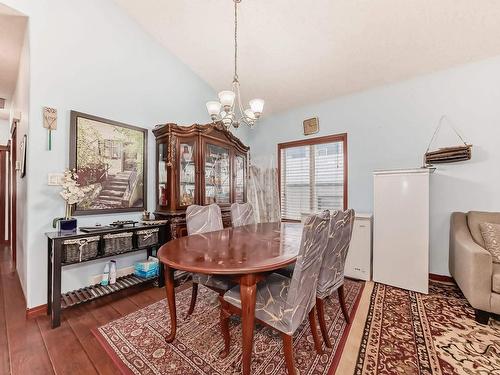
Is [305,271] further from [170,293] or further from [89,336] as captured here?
[89,336]

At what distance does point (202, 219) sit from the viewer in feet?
7.80

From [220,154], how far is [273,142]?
1.31 m

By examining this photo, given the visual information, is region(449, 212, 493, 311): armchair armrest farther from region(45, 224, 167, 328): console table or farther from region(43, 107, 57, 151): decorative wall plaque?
region(43, 107, 57, 151): decorative wall plaque

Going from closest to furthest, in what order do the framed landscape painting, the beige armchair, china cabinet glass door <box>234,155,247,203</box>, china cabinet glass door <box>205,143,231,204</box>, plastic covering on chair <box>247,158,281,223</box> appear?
the beige armchair → the framed landscape painting → china cabinet glass door <box>205,143,231,204</box> → china cabinet glass door <box>234,155,247,203</box> → plastic covering on chair <box>247,158,281,223</box>

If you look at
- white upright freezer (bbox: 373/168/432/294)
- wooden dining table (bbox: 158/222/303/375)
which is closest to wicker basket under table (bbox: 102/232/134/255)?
wooden dining table (bbox: 158/222/303/375)

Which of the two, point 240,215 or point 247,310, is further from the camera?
point 240,215

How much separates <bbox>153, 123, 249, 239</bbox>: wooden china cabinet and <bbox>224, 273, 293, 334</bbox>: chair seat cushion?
1.58m

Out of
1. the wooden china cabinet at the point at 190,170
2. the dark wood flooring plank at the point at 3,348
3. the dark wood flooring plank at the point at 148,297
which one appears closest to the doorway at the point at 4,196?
the dark wood flooring plank at the point at 3,348

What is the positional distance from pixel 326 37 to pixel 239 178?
2.30 metres

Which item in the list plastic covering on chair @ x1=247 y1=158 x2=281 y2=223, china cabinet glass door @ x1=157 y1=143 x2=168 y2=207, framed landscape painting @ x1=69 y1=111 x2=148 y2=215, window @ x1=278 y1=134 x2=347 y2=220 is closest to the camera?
framed landscape painting @ x1=69 y1=111 x2=148 y2=215

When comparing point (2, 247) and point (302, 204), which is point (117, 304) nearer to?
point (302, 204)

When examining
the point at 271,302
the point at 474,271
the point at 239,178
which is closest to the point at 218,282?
the point at 271,302

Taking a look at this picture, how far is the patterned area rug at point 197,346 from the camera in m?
1.44

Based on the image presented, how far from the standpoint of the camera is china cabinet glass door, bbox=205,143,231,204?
3.25 m
